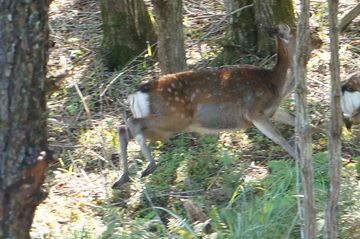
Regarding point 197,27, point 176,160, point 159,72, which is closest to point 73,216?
point 176,160

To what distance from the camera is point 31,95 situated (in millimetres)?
4371

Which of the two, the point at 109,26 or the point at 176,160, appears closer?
the point at 176,160

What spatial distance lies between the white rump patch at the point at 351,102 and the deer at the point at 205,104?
56cm

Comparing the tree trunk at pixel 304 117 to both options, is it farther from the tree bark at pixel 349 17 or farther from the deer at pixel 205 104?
the tree bark at pixel 349 17

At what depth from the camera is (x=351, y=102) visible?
755cm

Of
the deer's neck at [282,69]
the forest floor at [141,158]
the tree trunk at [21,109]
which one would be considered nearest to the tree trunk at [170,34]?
the forest floor at [141,158]

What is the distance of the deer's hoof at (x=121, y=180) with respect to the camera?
6891 mm

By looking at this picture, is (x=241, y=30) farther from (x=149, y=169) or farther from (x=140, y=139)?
(x=149, y=169)

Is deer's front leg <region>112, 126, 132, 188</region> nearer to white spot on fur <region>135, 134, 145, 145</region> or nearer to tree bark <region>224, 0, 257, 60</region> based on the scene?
white spot on fur <region>135, 134, 145, 145</region>

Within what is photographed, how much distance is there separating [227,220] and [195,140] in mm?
2531

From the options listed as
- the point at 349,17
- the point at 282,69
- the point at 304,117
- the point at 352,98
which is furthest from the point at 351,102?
the point at 304,117

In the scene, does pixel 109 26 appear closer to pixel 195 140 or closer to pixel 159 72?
pixel 159 72

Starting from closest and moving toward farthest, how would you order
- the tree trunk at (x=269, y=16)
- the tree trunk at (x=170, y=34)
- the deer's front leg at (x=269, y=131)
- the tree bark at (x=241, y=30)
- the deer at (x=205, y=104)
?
1. the deer at (x=205, y=104)
2. the deer's front leg at (x=269, y=131)
3. the tree trunk at (x=170, y=34)
4. the tree trunk at (x=269, y=16)
5. the tree bark at (x=241, y=30)

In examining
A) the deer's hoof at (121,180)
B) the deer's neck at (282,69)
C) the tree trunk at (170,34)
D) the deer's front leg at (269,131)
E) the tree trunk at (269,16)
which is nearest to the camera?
the deer's hoof at (121,180)
